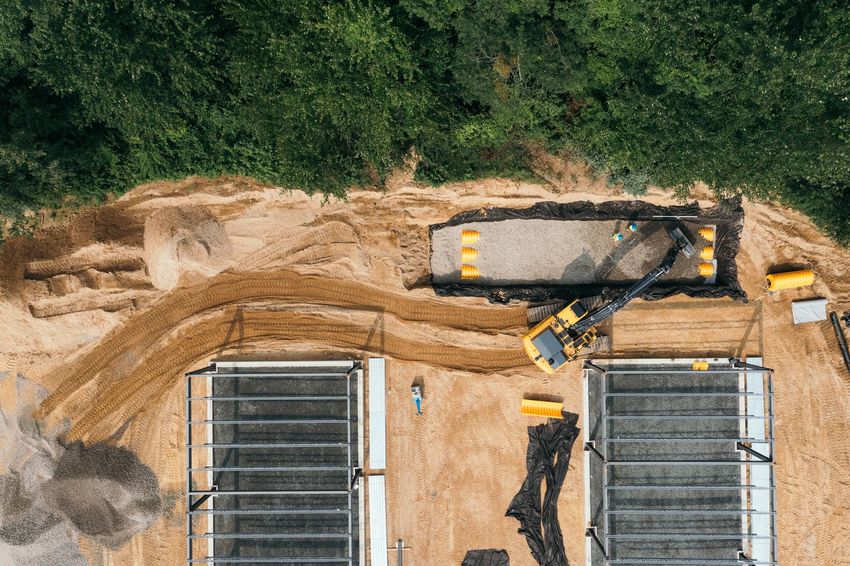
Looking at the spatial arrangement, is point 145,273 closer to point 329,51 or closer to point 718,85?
point 329,51

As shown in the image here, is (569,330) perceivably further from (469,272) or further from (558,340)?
(469,272)

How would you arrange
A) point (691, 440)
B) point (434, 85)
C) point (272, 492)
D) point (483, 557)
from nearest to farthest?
point (434, 85), point (691, 440), point (272, 492), point (483, 557)

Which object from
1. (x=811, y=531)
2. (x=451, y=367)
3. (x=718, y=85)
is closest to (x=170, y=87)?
(x=451, y=367)

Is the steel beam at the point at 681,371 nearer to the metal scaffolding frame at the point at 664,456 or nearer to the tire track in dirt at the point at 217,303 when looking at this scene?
the metal scaffolding frame at the point at 664,456

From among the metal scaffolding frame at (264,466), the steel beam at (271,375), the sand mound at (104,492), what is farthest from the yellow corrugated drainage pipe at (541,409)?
the sand mound at (104,492)

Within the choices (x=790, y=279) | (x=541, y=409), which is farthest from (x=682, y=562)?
(x=790, y=279)

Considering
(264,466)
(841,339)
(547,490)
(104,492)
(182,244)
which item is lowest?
(547,490)

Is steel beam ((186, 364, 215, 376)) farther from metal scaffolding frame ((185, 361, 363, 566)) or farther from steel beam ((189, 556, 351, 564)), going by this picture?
steel beam ((189, 556, 351, 564))
